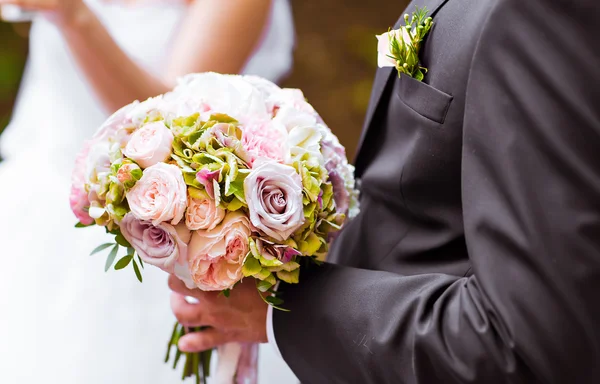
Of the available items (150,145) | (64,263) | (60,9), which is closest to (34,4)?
(60,9)

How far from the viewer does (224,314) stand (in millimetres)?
889

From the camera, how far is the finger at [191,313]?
2.97 ft

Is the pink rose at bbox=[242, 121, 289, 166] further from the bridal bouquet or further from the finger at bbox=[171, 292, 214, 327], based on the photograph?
the finger at bbox=[171, 292, 214, 327]

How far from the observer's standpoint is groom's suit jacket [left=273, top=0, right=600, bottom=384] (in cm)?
55

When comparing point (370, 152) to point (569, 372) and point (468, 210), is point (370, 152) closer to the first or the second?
point (468, 210)

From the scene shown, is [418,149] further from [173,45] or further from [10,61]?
[10,61]

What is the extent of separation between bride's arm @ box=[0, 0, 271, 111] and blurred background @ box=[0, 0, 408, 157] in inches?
28.3

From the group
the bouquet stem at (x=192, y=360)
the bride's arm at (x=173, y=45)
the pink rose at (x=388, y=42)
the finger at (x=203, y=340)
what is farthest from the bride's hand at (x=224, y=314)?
the bride's arm at (x=173, y=45)

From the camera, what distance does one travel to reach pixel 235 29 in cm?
138

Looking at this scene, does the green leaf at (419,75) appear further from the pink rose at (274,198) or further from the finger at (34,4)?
the finger at (34,4)

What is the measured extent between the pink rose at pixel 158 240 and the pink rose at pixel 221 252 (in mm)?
15

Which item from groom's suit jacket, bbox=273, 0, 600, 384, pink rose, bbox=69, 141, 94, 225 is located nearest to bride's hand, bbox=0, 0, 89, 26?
pink rose, bbox=69, 141, 94, 225

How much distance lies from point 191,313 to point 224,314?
0.06m

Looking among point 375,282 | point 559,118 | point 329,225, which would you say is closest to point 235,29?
point 329,225
